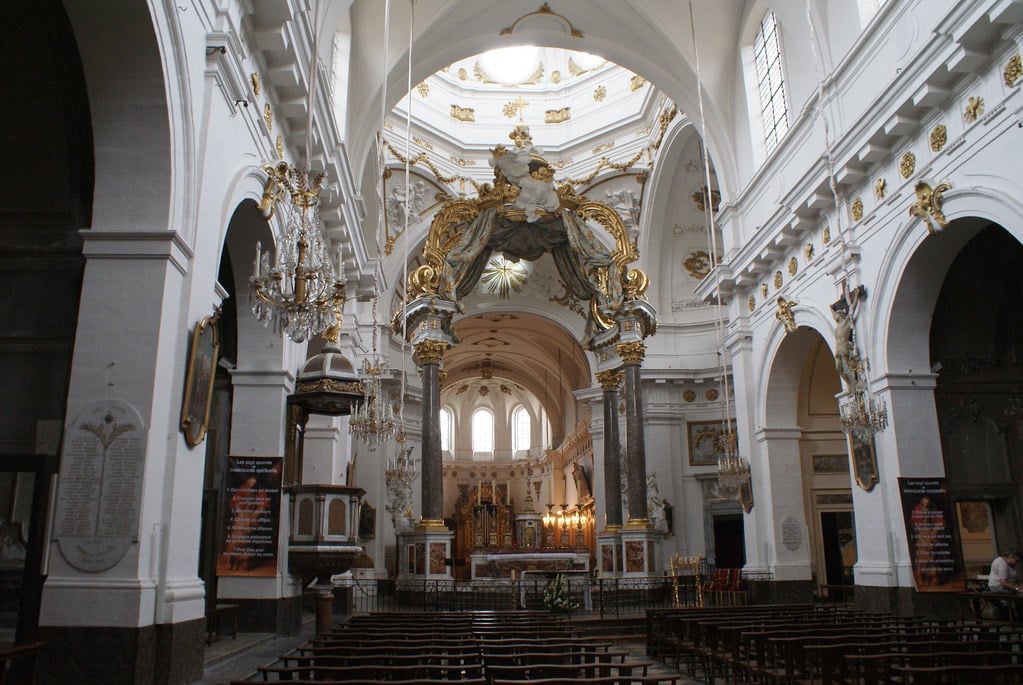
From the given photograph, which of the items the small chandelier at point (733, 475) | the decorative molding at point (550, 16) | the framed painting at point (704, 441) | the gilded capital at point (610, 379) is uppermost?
the decorative molding at point (550, 16)

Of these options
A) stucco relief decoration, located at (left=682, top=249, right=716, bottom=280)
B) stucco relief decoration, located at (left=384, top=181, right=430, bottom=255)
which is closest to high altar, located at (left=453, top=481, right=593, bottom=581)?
stucco relief decoration, located at (left=682, top=249, right=716, bottom=280)

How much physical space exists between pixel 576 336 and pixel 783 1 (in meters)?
14.2

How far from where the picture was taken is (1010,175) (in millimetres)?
7973

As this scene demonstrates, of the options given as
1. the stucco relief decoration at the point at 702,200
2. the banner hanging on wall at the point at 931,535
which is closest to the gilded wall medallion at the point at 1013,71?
the banner hanging on wall at the point at 931,535

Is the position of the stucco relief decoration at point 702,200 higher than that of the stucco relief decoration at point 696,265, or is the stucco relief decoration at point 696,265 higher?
the stucco relief decoration at point 702,200

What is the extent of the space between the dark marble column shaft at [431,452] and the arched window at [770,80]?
7.68 m

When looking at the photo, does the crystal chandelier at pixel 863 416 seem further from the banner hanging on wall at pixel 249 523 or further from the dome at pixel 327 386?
the banner hanging on wall at pixel 249 523

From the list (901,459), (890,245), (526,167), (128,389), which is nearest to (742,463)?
(901,459)

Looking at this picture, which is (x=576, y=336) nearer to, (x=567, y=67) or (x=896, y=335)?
(x=567, y=67)

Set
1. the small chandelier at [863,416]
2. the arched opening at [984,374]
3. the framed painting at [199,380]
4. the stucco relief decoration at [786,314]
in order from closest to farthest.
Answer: the framed painting at [199,380]
the small chandelier at [863,416]
the arched opening at [984,374]
the stucco relief decoration at [786,314]

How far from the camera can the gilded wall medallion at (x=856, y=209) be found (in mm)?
11188

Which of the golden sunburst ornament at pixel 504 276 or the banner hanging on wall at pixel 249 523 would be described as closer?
the banner hanging on wall at pixel 249 523

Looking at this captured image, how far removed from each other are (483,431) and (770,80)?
27593 mm

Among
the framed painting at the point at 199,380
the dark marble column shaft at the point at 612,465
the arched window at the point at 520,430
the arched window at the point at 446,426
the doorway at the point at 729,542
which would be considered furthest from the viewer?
the arched window at the point at 520,430
